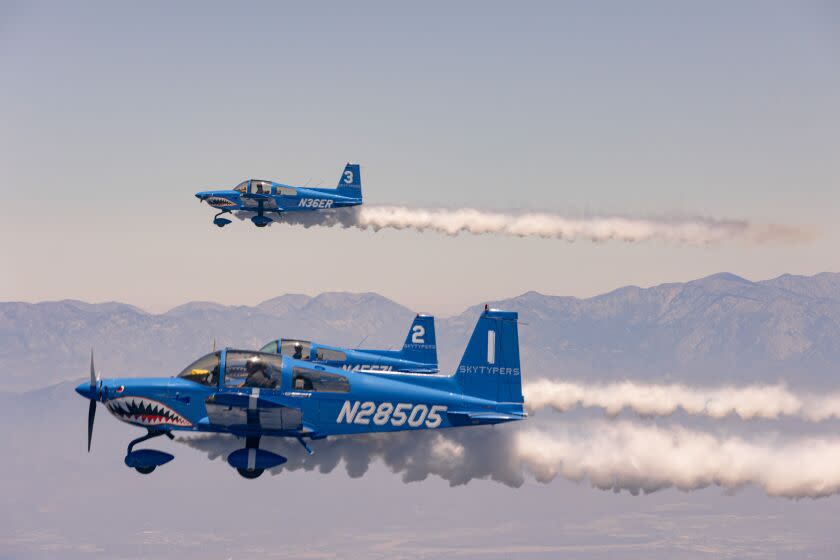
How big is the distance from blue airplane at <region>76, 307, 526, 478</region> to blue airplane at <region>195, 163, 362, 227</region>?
27776 millimetres

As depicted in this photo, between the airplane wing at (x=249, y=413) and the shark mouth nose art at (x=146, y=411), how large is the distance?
932mm

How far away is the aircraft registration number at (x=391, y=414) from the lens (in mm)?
28531

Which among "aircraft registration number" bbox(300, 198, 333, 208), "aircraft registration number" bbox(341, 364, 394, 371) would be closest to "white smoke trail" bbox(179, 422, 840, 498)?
"aircraft registration number" bbox(341, 364, 394, 371)

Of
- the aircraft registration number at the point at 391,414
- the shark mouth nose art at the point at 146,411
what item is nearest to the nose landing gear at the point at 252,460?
the shark mouth nose art at the point at 146,411

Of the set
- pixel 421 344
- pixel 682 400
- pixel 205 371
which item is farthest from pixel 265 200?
pixel 205 371

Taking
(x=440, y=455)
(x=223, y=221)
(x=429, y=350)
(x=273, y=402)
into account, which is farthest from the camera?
(x=223, y=221)

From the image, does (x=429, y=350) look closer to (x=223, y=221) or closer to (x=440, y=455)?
(x=223, y=221)

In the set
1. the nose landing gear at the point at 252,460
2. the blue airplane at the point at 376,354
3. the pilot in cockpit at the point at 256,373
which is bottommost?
the nose landing gear at the point at 252,460

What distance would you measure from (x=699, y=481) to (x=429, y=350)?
1791 cm

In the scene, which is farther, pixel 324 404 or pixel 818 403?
pixel 818 403

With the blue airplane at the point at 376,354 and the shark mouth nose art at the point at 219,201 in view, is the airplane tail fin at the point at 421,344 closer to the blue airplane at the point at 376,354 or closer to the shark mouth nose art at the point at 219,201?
the blue airplane at the point at 376,354

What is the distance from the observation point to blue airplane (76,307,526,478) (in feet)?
89.4

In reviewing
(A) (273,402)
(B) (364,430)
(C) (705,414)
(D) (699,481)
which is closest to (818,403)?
(C) (705,414)

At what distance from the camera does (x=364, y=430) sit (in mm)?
28875
